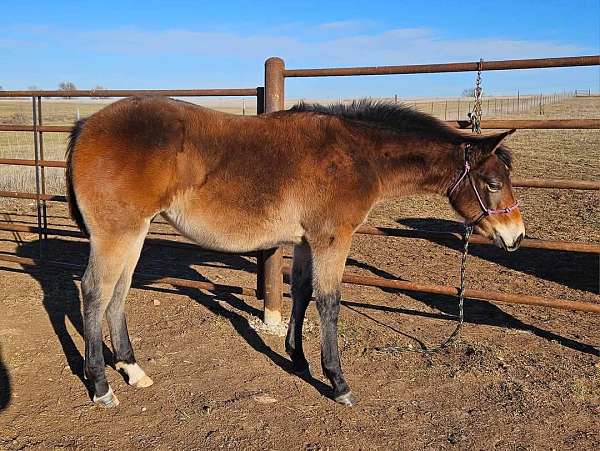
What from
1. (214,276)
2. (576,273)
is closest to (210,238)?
(214,276)

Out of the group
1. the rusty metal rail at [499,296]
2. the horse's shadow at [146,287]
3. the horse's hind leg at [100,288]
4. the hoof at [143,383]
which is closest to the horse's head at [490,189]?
the rusty metal rail at [499,296]

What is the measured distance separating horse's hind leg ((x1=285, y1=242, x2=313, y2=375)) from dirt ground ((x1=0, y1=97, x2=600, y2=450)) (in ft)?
0.41

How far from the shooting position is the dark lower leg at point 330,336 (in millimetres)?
3445

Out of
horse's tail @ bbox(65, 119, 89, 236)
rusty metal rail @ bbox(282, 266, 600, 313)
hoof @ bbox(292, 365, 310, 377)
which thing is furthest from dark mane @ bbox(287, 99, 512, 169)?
hoof @ bbox(292, 365, 310, 377)

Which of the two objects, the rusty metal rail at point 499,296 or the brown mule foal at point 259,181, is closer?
the brown mule foal at point 259,181

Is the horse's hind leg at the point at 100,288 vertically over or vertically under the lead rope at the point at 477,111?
under

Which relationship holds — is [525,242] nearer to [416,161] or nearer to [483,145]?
[483,145]

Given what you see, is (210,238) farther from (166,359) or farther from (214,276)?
(214,276)

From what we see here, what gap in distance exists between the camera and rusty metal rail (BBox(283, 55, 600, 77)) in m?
3.60

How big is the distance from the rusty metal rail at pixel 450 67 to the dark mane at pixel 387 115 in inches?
18.3

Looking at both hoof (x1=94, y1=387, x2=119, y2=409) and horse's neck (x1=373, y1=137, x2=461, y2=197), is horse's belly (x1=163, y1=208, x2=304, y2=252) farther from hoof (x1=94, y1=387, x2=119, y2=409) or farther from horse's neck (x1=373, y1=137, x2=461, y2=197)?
hoof (x1=94, y1=387, x2=119, y2=409)

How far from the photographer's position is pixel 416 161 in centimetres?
352

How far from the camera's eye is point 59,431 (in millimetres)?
2992

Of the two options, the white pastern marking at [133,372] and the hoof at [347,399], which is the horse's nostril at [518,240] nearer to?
the hoof at [347,399]
